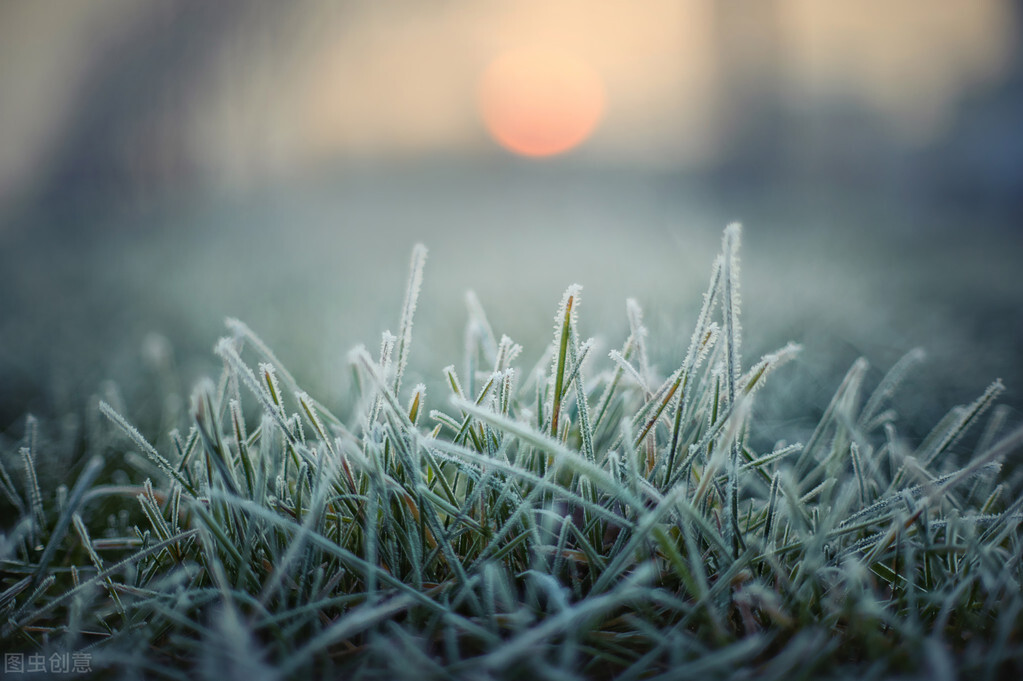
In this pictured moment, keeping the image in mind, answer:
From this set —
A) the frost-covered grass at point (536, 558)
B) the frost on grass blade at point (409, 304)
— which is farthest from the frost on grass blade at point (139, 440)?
the frost on grass blade at point (409, 304)

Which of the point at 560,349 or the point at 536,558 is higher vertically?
the point at 560,349

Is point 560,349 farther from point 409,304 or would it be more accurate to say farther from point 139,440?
point 139,440

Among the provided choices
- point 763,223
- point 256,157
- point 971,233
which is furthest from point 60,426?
point 971,233

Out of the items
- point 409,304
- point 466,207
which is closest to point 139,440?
point 409,304

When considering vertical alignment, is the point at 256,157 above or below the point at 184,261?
above

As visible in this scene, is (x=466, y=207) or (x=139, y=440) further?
(x=466, y=207)

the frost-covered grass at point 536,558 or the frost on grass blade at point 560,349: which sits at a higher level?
the frost on grass blade at point 560,349

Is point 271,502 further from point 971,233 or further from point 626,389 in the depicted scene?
point 971,233

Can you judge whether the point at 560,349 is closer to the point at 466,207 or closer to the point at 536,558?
the point at 536,558

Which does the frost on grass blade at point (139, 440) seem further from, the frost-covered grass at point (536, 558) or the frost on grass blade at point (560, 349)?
the frost on grass blade at point (560, 349)
